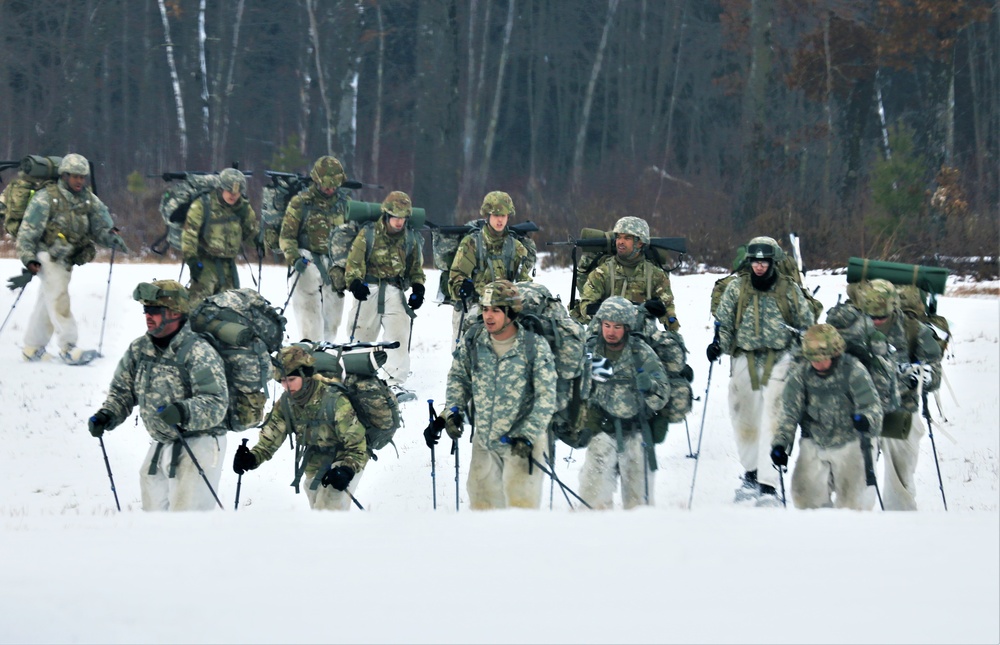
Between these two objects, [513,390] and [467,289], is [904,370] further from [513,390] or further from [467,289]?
[467,289]

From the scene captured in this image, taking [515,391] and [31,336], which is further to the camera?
[31,336]

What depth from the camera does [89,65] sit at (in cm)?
3541

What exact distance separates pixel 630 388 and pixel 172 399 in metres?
2.87

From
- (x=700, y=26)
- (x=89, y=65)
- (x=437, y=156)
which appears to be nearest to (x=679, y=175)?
(x=700, y=26)

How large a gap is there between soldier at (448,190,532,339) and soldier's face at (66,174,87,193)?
13.1 ft

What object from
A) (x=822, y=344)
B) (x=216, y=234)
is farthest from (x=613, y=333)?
(x=216, y=234)

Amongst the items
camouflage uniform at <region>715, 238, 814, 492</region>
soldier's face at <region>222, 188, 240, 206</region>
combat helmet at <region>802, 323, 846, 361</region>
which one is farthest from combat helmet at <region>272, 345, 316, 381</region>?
soldier's face at <region>222, 188, 240, 206</region>

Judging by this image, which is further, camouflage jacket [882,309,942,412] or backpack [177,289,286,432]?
camouflage jacket [882,309,942,412]

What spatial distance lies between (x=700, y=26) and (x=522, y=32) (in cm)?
643

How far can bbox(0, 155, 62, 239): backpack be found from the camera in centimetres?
1345

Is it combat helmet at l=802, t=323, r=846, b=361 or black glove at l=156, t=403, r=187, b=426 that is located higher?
combat helmet at l=802, t=323, r=846, b=361

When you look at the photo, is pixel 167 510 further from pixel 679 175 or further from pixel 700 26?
pixel 700 26

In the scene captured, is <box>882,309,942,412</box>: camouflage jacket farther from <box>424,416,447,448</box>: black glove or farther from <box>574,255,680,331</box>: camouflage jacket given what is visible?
<box>424,416,447,448</box>: black glove

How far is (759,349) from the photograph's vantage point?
10023mm
